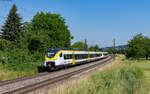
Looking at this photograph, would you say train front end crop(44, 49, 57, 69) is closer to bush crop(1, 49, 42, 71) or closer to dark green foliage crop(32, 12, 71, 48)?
bush crop(1, 49, 42, 71)

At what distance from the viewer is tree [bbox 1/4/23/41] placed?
39.8m

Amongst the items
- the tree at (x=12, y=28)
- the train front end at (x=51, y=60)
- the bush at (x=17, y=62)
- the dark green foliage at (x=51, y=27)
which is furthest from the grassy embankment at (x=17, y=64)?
the tree at (x=12, y=28)

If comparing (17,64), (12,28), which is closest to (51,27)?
(12,28)

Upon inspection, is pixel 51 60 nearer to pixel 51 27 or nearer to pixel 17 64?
pixel 17 64

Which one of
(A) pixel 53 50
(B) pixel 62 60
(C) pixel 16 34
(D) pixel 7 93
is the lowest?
(D) pixel 7 93

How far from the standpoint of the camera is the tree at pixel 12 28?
39.8 metres

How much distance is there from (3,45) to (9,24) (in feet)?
47.5

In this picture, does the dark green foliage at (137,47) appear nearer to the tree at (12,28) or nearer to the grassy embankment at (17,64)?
the grassy embankment at (17,64)

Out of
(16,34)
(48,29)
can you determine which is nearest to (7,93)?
(48,29)

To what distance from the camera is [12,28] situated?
132ft

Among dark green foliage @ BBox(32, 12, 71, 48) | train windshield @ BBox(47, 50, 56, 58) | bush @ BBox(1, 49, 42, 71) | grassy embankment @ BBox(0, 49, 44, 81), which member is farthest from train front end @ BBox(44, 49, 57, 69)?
dark green foliage @ BBox(32, 12, 71, 48)

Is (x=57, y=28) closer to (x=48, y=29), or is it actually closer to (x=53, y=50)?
(x=48, y=29)

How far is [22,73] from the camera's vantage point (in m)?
16.8

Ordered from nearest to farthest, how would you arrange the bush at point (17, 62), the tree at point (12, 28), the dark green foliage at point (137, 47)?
1. the bush at point (17, 62)
2. the dark green foliage at point (137, 47)
3. the tree at point (12, 28)
